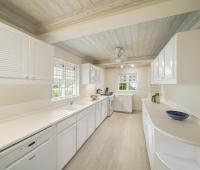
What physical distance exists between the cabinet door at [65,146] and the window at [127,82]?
14.3 ft

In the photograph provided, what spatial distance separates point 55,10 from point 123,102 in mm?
4631

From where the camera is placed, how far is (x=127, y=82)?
5.87 m

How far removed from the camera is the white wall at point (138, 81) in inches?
214

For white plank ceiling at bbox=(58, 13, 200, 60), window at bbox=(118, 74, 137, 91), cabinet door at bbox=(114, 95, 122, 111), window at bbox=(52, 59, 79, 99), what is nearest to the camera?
white plank ceiling at bbox=(58, 13, 200, 60)

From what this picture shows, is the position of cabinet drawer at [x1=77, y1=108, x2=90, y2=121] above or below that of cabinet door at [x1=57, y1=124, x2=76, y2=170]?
above

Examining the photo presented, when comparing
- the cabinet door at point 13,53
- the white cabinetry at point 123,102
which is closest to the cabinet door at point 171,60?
the cabinet door at point 13,53

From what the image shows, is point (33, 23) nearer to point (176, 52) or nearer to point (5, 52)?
point (5, 52)

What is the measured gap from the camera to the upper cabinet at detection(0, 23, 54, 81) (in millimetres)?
1197

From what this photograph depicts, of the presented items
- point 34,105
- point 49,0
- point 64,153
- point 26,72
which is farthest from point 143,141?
point 49,0

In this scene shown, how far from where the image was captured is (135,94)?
223 inches

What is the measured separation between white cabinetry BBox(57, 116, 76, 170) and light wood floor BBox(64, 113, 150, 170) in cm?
18

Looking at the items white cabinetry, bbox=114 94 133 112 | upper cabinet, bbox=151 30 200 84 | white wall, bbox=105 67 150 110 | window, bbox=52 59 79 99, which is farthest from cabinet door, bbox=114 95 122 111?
upper cabinet, bbox=151 30 200 84

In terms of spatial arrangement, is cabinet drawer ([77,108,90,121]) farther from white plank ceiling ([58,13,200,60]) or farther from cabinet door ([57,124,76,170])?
white plank ceiling ([58,13,200,60])

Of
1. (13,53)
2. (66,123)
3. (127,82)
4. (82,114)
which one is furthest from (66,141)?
(127,82)
